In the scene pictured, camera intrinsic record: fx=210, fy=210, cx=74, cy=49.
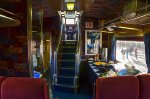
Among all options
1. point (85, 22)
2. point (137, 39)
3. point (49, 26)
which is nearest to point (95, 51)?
point (85, 22)

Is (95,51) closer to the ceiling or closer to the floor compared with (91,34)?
closer to the floor

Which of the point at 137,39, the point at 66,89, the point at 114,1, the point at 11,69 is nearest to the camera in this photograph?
the point at 11,69

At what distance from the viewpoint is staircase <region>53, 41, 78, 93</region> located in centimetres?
647

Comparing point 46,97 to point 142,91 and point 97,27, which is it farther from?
point 97,27

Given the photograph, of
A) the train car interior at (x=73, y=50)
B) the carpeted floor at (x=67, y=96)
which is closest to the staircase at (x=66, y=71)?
the train car interior at (x=73, y=50)

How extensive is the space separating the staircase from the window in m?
1.72

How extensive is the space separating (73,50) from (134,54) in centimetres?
361

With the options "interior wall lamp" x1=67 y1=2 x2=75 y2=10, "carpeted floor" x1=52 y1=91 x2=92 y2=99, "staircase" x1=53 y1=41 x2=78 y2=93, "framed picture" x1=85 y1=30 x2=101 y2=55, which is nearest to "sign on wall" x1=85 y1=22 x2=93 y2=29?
"framed picture" x1=85 y1=30 x2=101 y2=55

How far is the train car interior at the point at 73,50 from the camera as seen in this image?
82.9 inches

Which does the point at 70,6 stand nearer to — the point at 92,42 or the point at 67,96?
the point at 92,42

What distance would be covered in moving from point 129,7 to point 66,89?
308 cm

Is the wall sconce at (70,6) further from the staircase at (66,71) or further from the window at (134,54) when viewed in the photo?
the window at (134,54)

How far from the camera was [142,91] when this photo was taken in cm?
218

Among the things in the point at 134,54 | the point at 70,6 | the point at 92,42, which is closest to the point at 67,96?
the point at 134,54
